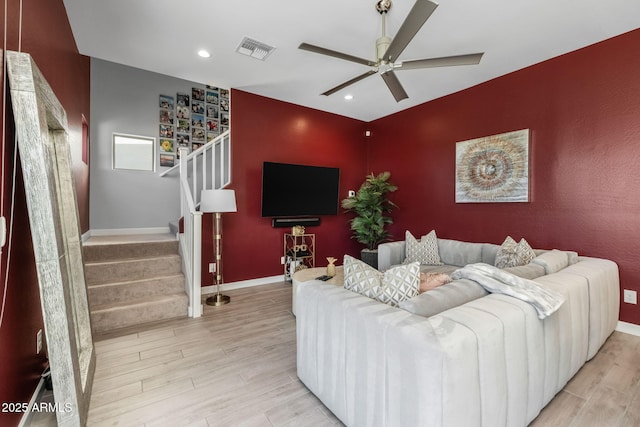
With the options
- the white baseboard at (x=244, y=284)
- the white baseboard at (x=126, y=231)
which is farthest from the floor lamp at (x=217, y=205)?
the white baseboard at (x=126, y=231)

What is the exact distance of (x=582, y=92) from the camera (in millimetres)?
3031

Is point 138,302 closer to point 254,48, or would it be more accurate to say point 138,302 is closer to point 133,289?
point 133,289

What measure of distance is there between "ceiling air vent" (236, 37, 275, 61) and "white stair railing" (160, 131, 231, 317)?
1335 millimetres

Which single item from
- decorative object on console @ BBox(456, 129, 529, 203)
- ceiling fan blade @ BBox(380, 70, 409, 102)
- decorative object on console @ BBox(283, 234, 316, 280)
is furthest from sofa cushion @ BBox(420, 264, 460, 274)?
ceiling fan blade @ BBox(380, 70, 409, 102)

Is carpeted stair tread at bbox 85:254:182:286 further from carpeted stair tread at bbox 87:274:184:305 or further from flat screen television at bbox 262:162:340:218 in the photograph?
flat screen television at bbox 262:162:340:218

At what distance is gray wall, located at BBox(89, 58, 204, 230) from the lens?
4184 mm

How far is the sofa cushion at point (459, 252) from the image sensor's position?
11.7 ft

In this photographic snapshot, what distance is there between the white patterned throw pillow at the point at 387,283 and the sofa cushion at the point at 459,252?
2.38m

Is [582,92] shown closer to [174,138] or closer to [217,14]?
[217,14]

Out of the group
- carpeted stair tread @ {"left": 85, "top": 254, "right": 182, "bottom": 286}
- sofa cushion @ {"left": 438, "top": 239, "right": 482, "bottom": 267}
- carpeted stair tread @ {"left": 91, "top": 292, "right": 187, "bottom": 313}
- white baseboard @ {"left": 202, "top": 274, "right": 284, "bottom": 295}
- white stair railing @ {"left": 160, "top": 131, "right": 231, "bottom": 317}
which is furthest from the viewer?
white baseboard @ {"left": 202, "top": 274, "right": 284, "bottom": 295}

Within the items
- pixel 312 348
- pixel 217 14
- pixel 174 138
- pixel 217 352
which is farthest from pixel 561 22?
pixel 174 138

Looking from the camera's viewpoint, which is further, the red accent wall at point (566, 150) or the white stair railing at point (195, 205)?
the white stair railing at point (195, 205)

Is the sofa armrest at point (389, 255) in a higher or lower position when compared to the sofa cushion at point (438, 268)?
higher

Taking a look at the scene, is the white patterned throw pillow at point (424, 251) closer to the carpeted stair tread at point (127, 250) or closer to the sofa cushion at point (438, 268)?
the sofa cushion at point (438, 268)
